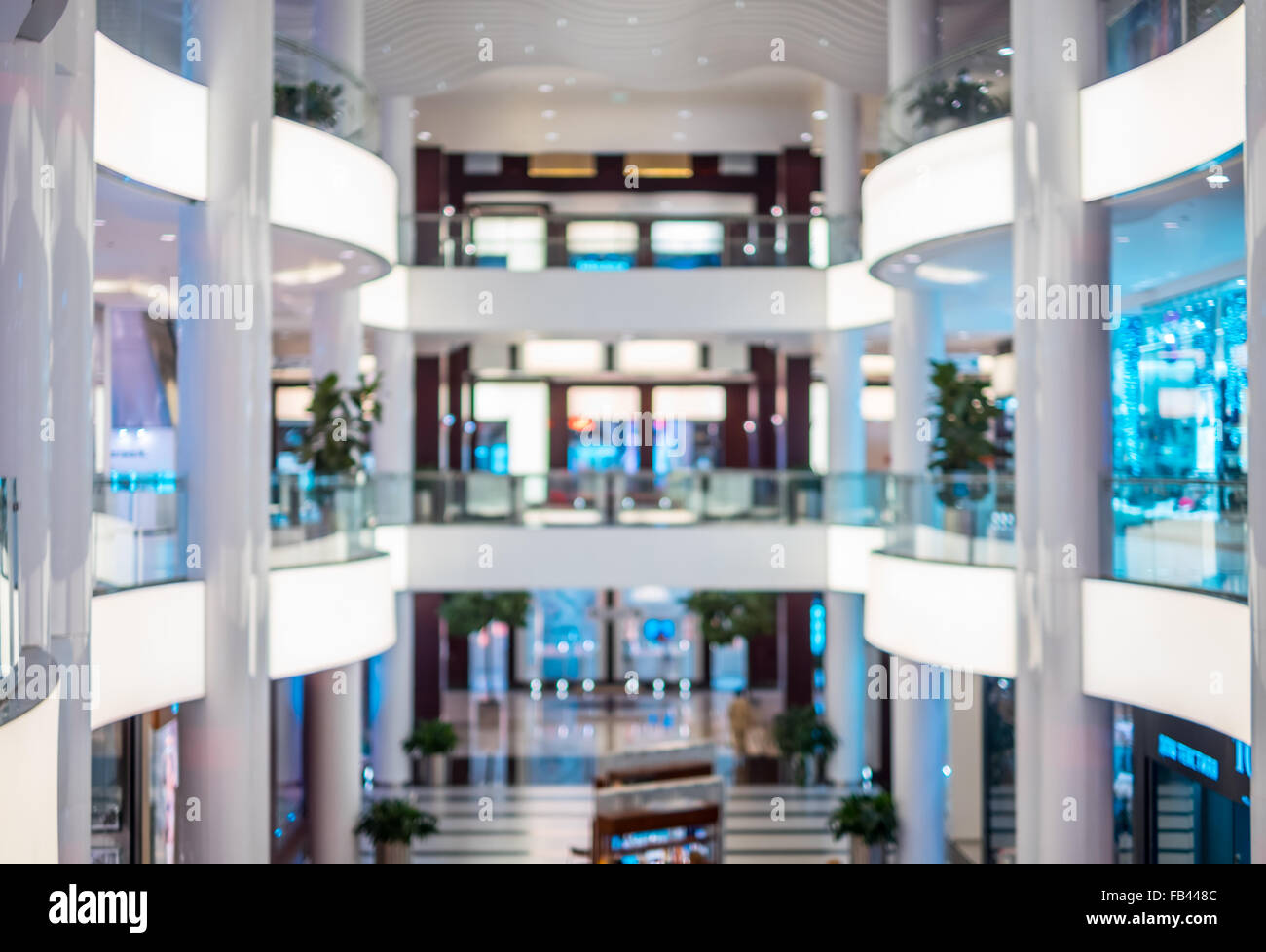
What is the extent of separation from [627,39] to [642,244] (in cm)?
232

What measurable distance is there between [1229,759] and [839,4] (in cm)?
757

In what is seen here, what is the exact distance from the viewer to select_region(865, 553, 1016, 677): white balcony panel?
7445mm

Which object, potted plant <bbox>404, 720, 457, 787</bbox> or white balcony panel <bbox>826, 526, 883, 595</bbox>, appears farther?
potted plant <bbox>404, 720, 457, 787</bbox>

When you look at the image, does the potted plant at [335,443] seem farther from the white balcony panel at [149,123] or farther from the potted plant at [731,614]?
the potted plant at [731,614]

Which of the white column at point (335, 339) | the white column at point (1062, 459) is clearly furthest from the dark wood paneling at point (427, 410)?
the white column at point (1062, 459)

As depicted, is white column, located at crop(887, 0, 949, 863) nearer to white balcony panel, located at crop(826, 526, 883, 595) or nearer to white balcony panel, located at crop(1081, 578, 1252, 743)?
white balcony panel, located at crop(826, 526, 883, 595)

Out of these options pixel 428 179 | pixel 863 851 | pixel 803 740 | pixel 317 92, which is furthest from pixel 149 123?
pixel 803 740

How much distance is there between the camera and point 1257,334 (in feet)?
15.2

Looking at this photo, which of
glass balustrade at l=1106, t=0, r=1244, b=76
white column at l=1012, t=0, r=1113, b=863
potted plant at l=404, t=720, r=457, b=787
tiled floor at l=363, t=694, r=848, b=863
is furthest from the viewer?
potted plant at l=404, t=720, r=457, b=787

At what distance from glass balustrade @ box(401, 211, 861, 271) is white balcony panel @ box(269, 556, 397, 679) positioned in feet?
16.6

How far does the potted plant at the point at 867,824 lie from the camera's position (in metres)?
11.0

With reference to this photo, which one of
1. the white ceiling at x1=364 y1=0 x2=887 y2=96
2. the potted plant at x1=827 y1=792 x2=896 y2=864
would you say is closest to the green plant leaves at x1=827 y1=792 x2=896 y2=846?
the potted plant at x1=827 y1=792 x2=896 y2=864

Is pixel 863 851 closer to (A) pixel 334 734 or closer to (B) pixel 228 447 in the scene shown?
(A) pixel 334 734

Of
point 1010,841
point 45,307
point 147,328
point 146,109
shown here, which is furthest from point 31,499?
point 1010,841
